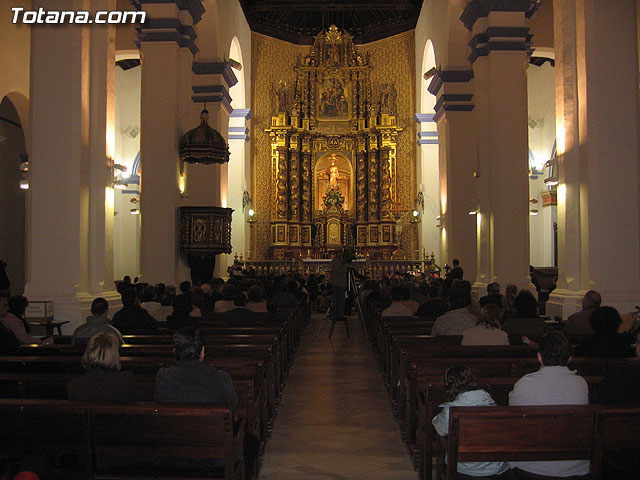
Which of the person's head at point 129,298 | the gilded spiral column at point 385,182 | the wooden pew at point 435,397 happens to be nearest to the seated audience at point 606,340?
the wooden pew at point 435,397

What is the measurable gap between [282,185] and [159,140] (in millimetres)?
14472

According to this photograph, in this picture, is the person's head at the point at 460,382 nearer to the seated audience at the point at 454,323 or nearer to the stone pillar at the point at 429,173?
the seated audience at the point at 454,323

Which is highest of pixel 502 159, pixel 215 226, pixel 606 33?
pixel 606 33

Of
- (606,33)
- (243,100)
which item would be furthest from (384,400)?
(243,100)

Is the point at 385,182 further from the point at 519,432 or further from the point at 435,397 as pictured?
the point at 519,432

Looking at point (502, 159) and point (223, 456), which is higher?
point (502, 159)

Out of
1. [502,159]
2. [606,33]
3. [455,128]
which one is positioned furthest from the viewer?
[455,128]

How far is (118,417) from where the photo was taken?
10.8ft

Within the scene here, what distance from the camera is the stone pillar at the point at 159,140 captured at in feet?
39.1

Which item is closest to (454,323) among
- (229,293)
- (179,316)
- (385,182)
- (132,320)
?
(179,316)

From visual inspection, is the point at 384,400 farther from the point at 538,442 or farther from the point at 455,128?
the point at 455,128

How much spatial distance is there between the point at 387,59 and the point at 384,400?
22006 millimetres

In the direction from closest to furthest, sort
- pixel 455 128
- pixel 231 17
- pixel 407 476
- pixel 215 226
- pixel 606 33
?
pixel 407 476
pixel 606 33
pixel 215 226
pixel 455 128
pixel 231 17

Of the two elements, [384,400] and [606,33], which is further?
[606,33]
